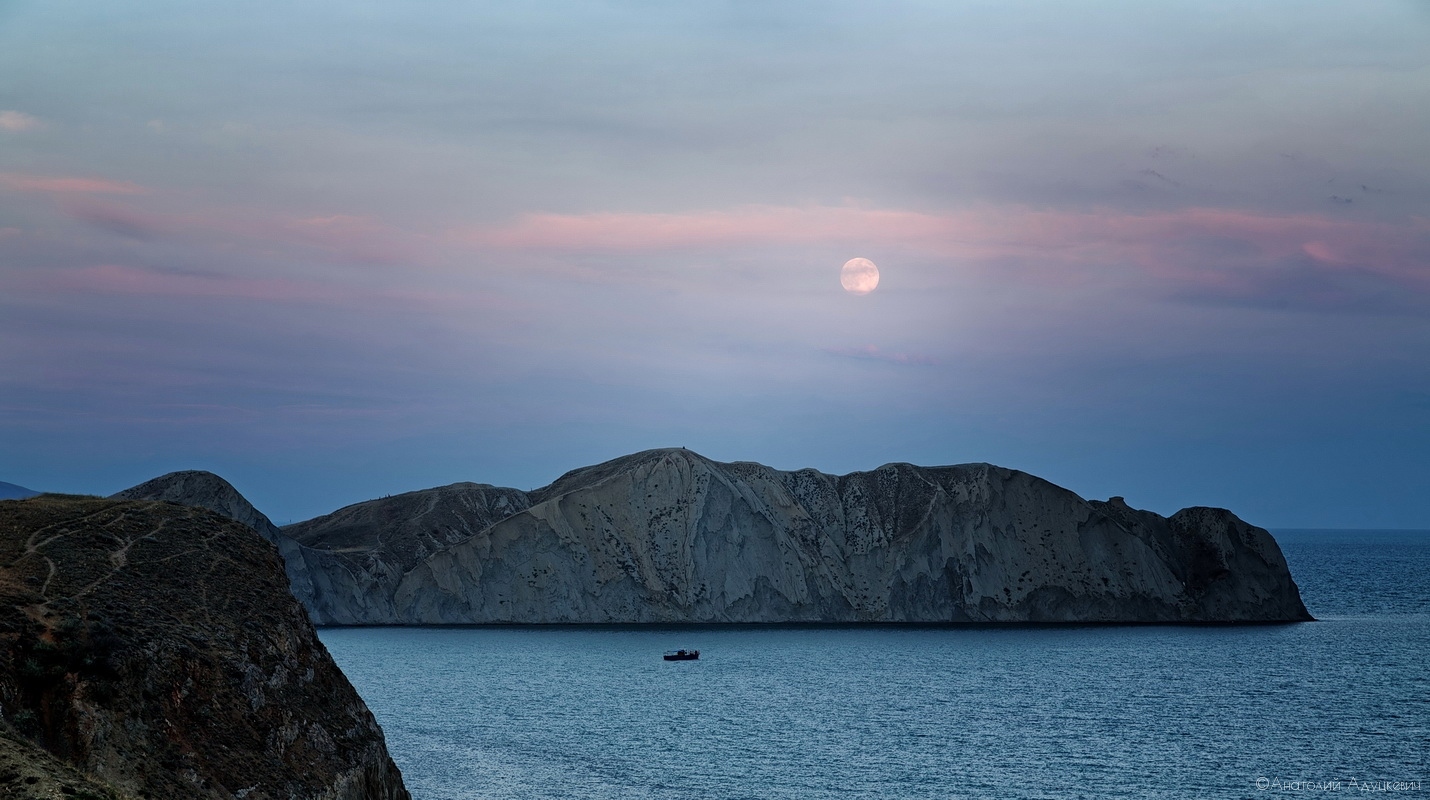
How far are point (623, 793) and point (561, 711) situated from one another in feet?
95.3

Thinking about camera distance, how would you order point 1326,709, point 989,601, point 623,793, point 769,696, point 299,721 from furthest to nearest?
point 989,601 < point 769,696 < point 1326,709 < point 623,793 < point 299,721

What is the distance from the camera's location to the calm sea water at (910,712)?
6194cm

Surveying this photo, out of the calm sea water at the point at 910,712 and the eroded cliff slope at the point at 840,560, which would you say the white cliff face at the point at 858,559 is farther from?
the calm sea water at the point at 910,712

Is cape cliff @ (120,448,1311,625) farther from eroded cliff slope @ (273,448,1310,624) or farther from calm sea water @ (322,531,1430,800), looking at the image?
calm sea water @ (322,531,1430,800)

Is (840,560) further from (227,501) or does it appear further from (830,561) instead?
(227,501)

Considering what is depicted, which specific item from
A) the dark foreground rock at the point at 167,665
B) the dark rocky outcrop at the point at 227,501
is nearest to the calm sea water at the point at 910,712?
the dark foreground rock at the point at 167,665

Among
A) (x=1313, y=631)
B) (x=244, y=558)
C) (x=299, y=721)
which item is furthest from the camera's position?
(x=1313, y=631)

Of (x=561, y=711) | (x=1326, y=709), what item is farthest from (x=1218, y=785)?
(x=561, y=711)

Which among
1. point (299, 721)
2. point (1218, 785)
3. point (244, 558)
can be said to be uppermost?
point (244, 558)

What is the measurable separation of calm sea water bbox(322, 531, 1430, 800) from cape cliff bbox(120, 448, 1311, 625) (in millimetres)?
10033

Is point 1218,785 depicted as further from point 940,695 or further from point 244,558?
point 244,558

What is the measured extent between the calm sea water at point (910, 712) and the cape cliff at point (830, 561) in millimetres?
10033

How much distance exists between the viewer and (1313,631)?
13888 centimetres

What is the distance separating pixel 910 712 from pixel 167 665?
59.4 metres
